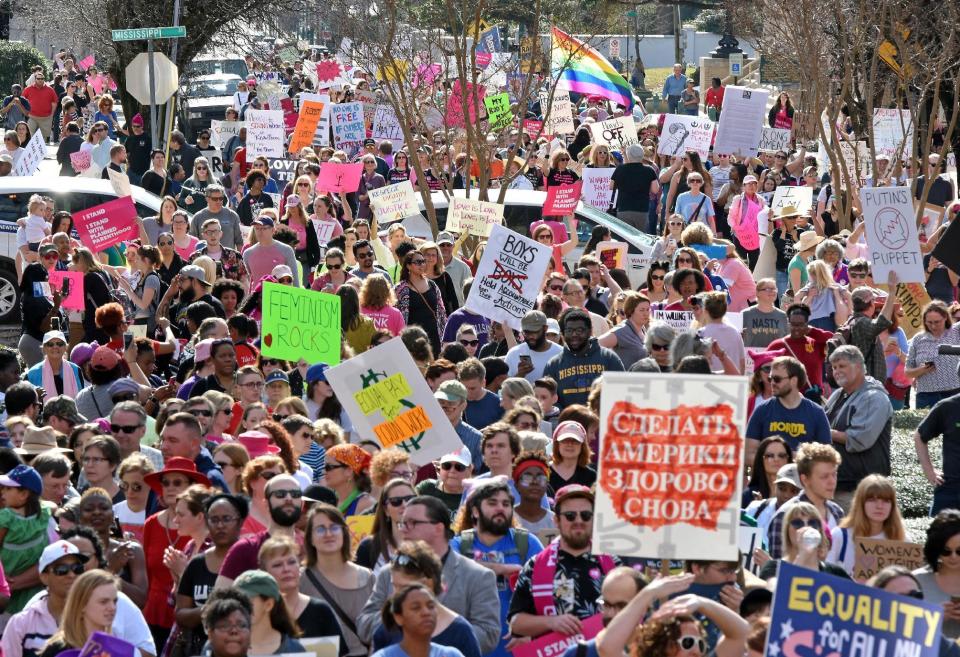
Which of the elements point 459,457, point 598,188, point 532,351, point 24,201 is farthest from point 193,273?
point 598,188

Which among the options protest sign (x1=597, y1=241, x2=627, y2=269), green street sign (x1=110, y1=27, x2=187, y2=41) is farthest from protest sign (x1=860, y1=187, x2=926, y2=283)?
green street sign (x1=110, y1=27, x2=187, y2=41)

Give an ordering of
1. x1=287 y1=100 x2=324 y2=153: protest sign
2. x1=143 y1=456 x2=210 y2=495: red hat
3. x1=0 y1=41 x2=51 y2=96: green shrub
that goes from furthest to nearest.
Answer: x1=0 y1=41 x2=51 y2=96: green shrub < x1=287 y1=100 x2=324 y2=153: protest sign < x1=143 y1=456 x2=210 y2=495: red hat

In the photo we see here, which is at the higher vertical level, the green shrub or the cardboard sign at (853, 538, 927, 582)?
the green shrub

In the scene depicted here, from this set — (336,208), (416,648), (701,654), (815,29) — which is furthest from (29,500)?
(815,29)

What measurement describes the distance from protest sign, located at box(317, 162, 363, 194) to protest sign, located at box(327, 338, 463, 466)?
11287mm

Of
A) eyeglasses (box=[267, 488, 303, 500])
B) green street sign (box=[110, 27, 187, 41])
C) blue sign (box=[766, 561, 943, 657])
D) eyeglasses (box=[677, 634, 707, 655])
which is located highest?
green street sign (box=[110, 27, 187, 41])

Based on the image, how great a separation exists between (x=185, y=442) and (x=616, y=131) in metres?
17.5

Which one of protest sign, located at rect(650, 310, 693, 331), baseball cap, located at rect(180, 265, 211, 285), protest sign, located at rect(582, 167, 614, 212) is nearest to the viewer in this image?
protest sign, located at rect(650, 310, 693, 331)

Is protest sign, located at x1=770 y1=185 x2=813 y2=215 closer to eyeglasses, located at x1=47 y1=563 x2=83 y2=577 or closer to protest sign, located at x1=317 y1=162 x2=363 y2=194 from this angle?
Answer: protest sign, located at x1=317 y1=162 x2=363 y2=194

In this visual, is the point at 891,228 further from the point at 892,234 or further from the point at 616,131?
the point at 616,131

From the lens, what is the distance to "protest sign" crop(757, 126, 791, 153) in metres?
27.9

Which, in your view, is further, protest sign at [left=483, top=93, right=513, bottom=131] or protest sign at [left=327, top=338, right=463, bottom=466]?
protest sign at [left=483, top=93, right=513, bottom=131]

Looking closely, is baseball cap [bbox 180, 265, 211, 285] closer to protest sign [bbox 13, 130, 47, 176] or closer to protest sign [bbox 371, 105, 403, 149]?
protest sign [bbox 13, 130, 47, 176]

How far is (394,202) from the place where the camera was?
19266 millimetres
